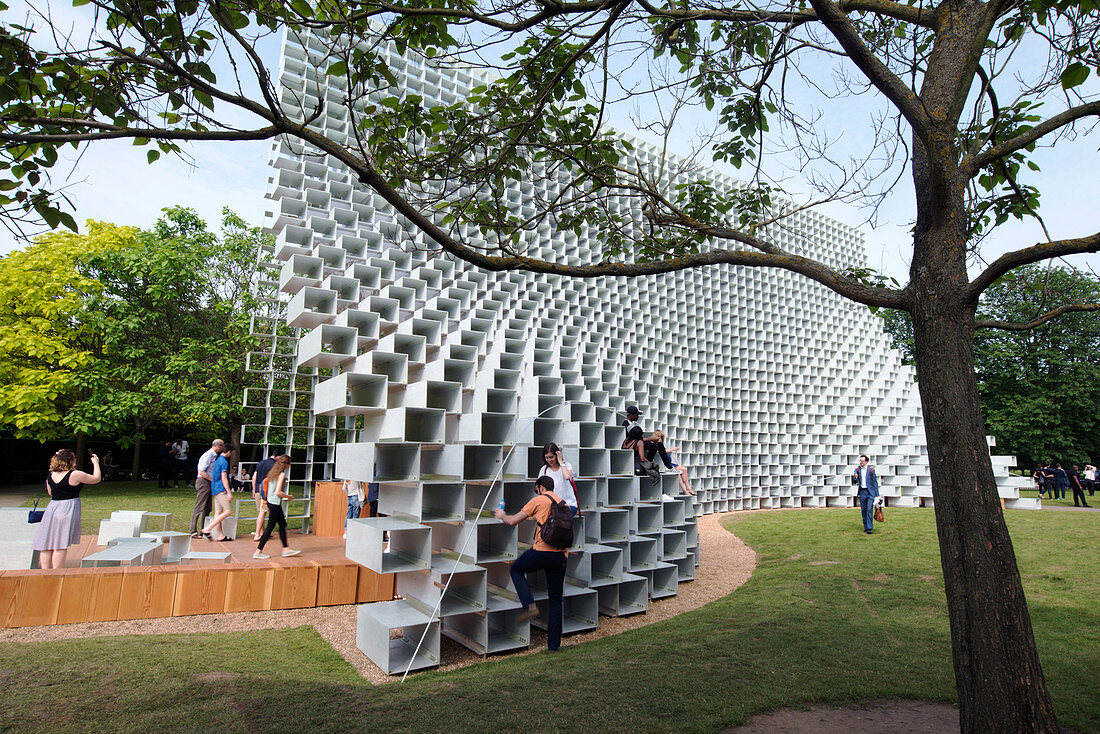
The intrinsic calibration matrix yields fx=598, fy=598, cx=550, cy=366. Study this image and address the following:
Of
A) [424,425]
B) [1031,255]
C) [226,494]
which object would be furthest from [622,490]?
[226,494]

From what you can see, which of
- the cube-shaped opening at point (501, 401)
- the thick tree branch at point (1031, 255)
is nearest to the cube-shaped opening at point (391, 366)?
the cube-shaped opening at point (501, 401)

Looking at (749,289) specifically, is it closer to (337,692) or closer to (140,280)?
(337,692)

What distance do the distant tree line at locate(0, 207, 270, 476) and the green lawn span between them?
46.6 feet

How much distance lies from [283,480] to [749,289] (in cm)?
1507

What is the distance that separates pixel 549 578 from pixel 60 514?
5.40m

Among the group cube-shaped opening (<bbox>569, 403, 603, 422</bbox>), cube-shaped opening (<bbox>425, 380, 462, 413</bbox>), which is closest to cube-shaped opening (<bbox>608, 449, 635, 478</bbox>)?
cube-shaped opening (<bbox>569, 403, 603, 422</bbox>)

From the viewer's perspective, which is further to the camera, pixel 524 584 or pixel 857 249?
pixel 857 249

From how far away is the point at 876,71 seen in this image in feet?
11.1

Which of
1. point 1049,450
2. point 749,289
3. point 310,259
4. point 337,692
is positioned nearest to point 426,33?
point 337,692

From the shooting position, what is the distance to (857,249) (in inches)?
902

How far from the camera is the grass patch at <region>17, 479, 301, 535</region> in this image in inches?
460

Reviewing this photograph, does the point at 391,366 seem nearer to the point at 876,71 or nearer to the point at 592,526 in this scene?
the point at 592,526

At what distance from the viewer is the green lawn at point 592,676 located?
3633 millimetres

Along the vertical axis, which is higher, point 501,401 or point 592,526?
point 501,401
